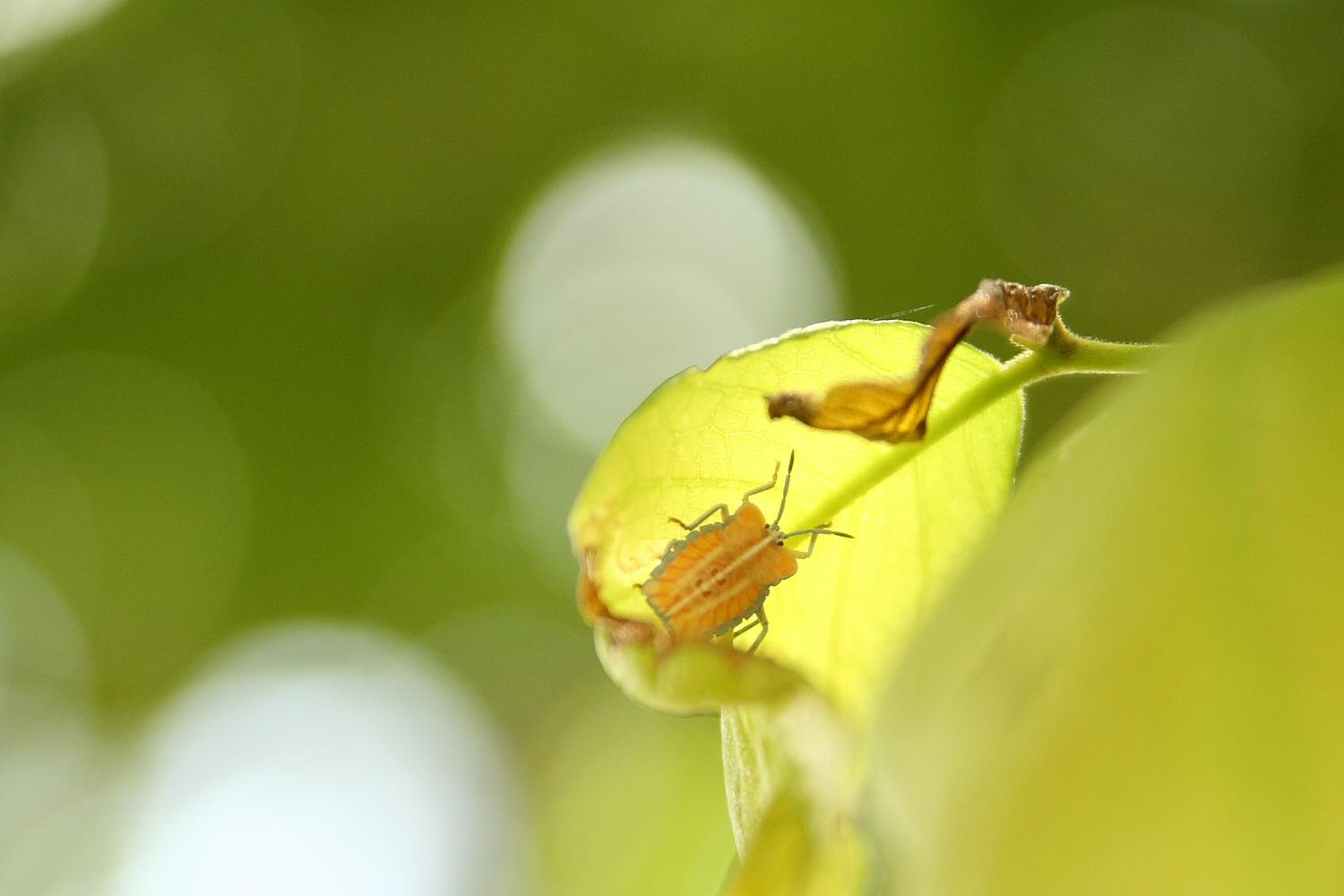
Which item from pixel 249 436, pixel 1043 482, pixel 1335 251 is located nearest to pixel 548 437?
pixel 249 436

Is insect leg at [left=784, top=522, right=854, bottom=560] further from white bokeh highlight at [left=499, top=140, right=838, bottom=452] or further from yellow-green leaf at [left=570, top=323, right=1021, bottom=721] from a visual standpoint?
white bokeh highlight at [left=499, top=140, right=838, bottom=452]

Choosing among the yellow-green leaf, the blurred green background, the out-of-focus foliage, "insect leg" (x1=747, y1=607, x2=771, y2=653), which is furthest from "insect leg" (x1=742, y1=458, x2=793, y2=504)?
the blurred green background

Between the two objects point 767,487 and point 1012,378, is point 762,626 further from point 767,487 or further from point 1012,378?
point 1012,378

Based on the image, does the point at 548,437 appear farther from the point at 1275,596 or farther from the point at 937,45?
the point at 1275,596

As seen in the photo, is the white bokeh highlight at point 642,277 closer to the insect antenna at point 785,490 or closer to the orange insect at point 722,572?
the orange insect at point 722,572

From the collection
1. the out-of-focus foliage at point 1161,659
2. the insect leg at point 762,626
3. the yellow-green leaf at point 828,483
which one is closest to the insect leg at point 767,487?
the yellow-green leaf at point 828,483

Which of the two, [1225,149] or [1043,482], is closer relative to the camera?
[1043,482]
